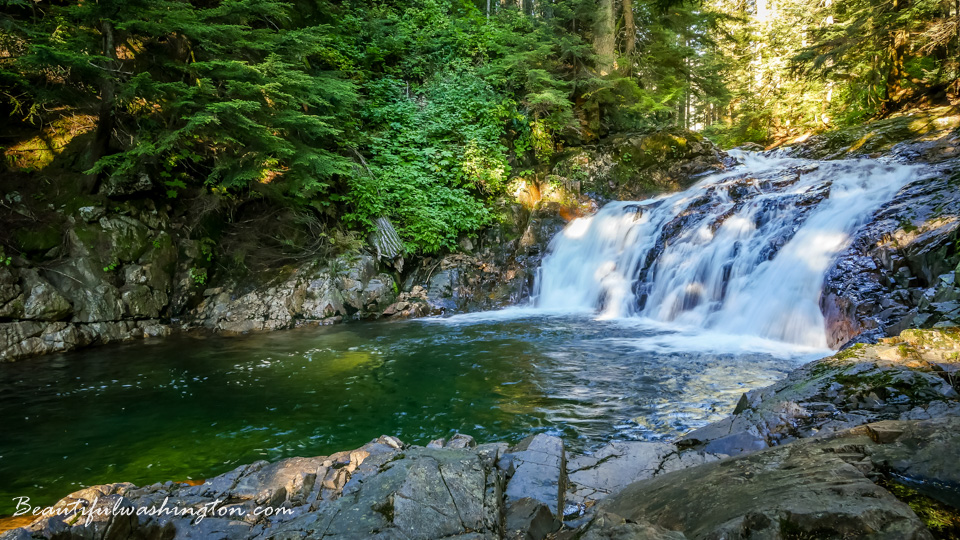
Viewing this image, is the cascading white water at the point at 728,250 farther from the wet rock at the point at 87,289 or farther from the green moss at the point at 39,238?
the green moss at the point at 39,238

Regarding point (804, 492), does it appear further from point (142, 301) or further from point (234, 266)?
point (234, 266)

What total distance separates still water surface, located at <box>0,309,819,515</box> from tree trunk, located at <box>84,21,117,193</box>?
362cm

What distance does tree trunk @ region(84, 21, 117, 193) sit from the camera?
25.3ft

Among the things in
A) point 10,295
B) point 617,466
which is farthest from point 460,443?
point 10,295

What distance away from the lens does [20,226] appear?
845cm

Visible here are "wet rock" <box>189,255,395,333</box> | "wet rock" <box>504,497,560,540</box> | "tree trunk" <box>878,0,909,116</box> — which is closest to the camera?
"wet rock" <box>504,497,560,540</box>

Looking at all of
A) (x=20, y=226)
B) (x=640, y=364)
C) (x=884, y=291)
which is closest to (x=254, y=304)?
(x=20, y=226)

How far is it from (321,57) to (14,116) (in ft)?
21.5

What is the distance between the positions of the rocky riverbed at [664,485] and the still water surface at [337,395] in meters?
0.94

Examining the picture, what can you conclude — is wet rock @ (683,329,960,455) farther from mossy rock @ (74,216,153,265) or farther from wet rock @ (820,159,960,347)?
mossy rock @ (74,216,153,265)

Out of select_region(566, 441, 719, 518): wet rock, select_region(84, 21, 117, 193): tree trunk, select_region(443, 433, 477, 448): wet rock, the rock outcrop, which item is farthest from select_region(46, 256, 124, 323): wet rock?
select_region(566, 441, 719, 518): wet rock

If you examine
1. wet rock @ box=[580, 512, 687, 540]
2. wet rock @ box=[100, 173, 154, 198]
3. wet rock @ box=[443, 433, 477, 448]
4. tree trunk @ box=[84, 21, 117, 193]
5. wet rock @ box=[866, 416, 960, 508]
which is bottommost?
wet rock @ box=[443, 433, 477, 448]

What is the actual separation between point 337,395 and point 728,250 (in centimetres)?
769

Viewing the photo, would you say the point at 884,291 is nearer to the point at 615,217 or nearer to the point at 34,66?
the point at 615,217
